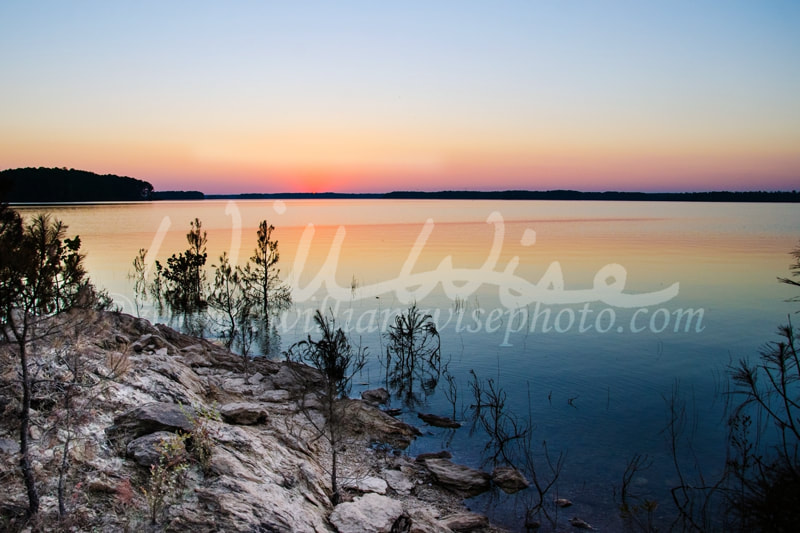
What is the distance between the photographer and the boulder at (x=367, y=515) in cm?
670

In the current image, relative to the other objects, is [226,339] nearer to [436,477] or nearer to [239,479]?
[436,477]

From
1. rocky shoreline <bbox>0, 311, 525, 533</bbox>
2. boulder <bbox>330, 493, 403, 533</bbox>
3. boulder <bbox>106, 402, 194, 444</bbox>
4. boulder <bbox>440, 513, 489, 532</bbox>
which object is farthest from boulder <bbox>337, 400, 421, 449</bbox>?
boulder <bbox>106, 402, 194, 444</bbox>

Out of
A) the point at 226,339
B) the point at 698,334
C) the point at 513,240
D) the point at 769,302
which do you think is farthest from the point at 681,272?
the point at 226,339

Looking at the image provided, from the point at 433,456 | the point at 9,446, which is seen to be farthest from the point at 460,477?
the point at 9,446

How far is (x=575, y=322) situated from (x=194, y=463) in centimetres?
1831

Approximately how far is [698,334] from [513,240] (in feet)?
117

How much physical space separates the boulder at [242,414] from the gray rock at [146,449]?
2241 mm

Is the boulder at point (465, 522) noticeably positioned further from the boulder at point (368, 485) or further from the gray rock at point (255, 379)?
the gray rock at point (255, 379)

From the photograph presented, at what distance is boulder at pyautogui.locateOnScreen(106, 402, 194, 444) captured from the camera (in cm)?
678

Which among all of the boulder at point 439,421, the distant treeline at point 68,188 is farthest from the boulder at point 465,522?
the distant treeline at point 68,188

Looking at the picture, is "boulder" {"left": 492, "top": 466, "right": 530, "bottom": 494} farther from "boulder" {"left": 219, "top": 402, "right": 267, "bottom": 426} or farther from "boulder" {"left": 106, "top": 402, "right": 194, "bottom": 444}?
"boulder" {"left": 106, "top": 402, "right": 194, "bottom": 444}

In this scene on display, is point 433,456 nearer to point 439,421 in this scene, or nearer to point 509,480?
point 509,480

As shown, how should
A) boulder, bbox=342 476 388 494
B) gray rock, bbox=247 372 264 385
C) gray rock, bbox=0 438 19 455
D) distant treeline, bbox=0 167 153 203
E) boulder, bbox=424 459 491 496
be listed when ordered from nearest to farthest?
gray rock, bbox=0 438 19 455 < boulder, bbox=342 476 388 494 < boulder, bbox=424 459 491 496 < gray rock, bbox=247 372 264 385 < distant treeline, bbox=0 167 153 203

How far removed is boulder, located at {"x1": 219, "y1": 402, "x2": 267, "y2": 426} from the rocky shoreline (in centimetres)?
2
